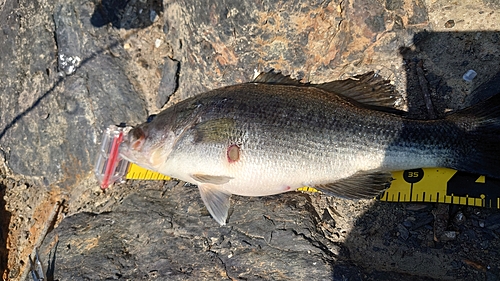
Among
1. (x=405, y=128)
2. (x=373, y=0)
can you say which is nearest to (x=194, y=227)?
(x=405, y=128)

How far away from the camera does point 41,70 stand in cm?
434

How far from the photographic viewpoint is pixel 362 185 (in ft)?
10.1

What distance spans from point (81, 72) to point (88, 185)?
1.18 metres

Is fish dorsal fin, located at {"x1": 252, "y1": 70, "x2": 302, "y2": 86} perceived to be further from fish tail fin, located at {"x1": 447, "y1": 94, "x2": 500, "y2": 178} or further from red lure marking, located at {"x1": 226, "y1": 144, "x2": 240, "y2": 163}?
fish tail fin, located at {"x1": 447, "y1": 94, "x2": 500, "y2": 178}

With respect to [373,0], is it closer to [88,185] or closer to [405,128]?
[405,128]

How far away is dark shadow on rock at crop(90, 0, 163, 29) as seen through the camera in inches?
167

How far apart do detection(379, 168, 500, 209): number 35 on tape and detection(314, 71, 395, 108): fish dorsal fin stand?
0.62m

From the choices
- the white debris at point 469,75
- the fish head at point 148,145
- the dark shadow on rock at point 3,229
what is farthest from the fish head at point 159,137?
the white debris at point 469,75

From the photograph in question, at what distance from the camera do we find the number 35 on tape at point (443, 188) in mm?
3062

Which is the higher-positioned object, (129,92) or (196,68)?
(196,68)

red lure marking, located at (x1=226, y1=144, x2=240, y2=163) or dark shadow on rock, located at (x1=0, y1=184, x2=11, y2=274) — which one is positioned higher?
red lure marking, located at (x1=226, y1=144, x2=240, y2=163)

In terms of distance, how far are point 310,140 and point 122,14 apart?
250 cm

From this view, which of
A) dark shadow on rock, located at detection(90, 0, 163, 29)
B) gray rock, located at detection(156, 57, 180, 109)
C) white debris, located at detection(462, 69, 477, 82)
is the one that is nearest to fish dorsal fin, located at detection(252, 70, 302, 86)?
gray rock, located at detection(156, 57, 180, 109)

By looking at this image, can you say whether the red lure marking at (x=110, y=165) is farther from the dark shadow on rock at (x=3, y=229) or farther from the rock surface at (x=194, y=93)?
the dark shadow on rock at (x=3, y=229)
